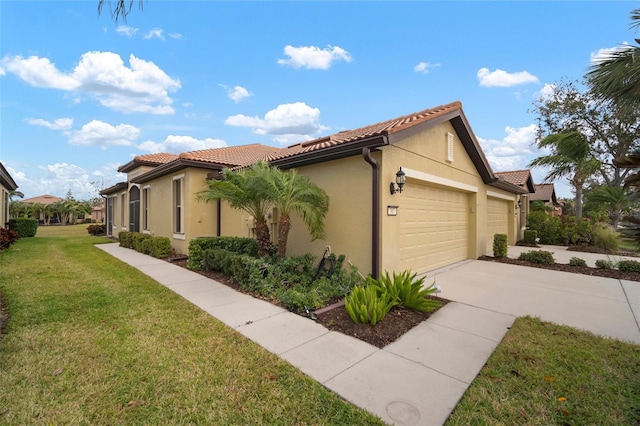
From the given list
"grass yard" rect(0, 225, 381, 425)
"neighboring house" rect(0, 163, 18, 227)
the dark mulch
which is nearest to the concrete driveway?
the dark mulch

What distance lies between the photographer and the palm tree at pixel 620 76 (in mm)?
4921

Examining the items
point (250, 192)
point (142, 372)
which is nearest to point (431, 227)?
point (250, 192)

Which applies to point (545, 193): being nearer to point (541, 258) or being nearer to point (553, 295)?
point (541, 258)

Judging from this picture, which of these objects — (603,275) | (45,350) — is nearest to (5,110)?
(45,350)

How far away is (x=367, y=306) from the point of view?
477cm

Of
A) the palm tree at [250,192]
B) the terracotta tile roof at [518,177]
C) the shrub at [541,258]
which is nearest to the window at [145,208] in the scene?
the palm tree at [250,192]

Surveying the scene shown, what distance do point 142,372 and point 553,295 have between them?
315 inches

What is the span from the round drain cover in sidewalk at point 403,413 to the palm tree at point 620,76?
632cm

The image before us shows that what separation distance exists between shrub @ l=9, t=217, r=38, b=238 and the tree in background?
1580 inches

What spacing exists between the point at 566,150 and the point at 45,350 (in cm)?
1485

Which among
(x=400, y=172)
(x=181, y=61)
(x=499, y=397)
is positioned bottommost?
(x=499, y=397)

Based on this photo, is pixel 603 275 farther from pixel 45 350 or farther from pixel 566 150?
pixel 45 350

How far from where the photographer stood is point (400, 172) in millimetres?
6605

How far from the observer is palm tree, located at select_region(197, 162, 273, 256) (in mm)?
6707
